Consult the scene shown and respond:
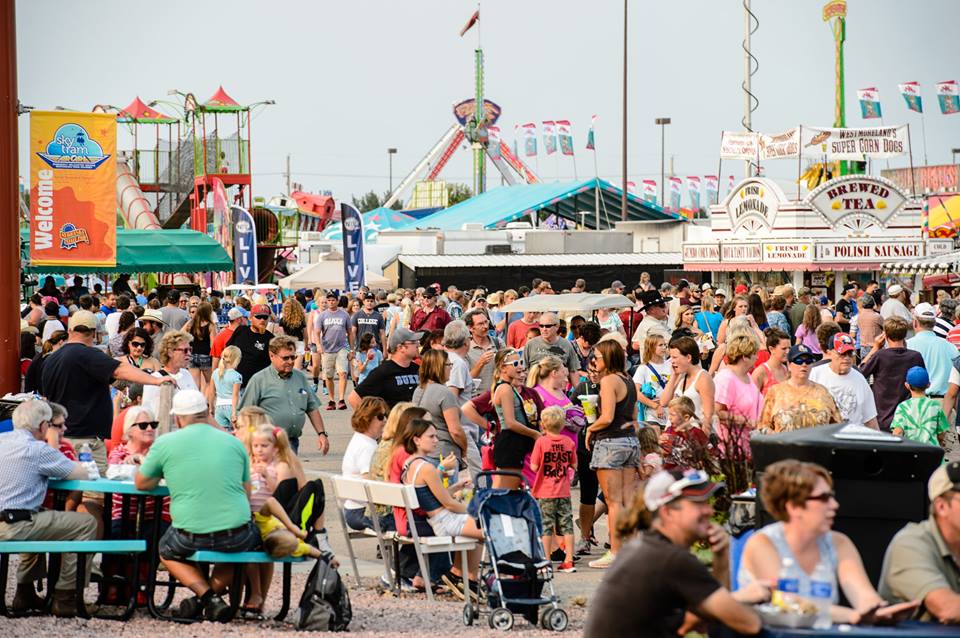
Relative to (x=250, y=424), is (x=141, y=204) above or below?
above

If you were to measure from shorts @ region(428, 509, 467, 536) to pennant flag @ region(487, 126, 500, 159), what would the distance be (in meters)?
81.4

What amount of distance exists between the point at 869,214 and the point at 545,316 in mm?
25803

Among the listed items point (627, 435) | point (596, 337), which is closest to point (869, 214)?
point (596, 337)

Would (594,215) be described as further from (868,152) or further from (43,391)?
(43,391)

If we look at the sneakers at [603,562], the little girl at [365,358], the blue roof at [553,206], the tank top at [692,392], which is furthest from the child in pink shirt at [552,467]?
the blue roof at [553,206]

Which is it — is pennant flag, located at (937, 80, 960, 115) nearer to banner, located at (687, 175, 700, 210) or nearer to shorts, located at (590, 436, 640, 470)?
banner, located at (687, 175, 700, 210)

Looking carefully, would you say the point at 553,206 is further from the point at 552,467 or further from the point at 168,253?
the point at 552,467

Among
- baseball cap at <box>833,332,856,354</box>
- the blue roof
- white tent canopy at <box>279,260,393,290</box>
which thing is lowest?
baseball cap at <box>833,332,856,354</box>

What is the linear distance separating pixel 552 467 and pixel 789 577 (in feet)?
15.7

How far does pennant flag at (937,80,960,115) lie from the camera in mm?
54688

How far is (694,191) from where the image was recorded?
87.3m

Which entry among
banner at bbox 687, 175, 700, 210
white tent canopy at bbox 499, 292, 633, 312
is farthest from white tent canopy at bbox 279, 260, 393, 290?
banner at bbox 687, 175, 700, 210

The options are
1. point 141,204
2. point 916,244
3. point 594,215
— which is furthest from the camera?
point 594,215

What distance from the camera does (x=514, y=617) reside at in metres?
8.62
